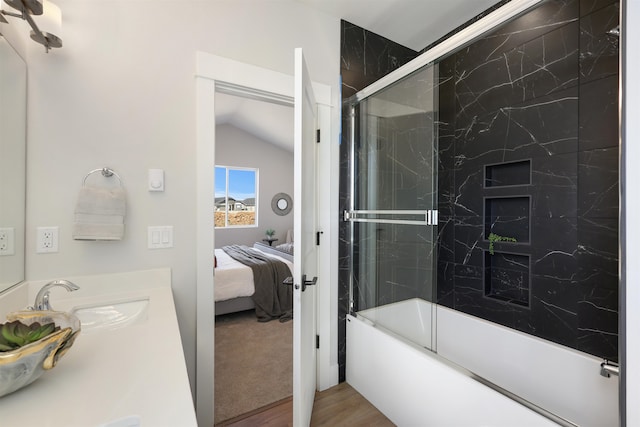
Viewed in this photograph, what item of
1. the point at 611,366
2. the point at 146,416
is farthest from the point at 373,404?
the point at 146,416

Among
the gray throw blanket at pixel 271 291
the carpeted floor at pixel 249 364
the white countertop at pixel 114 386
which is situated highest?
the white countertop at pixel 114 386

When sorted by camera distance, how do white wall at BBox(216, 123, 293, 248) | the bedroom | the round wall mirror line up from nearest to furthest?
the bedroom, white wall at BBox(216, 123, 293, 248), the round wall mirror

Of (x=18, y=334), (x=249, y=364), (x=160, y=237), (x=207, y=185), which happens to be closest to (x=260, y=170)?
(x=249, y=364)

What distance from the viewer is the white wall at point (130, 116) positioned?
1288mm

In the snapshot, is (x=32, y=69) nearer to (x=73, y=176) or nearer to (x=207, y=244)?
(x=73, y=176)

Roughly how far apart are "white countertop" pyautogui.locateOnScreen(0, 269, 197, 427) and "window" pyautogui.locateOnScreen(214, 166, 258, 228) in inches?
197

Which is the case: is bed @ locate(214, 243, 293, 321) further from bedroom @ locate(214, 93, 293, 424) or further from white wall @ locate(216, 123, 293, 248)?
white wall @ locate(216, 123, 293, 248)

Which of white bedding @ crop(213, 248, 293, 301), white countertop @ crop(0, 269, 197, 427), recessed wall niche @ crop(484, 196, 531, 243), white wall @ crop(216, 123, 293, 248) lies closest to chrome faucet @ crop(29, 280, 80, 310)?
white countertop @ crop(0, 269, 197, 427)

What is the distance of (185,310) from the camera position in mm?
1587

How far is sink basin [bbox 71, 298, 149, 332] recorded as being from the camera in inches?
48.5

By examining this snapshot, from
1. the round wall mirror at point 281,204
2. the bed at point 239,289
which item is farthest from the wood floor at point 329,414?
the round wall mirror at point 281,204

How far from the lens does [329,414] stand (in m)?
1.79

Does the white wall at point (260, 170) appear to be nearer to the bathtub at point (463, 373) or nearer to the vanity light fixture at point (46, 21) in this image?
the bathtub at point (463, 373)

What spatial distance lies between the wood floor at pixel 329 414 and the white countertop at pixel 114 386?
111 cm
